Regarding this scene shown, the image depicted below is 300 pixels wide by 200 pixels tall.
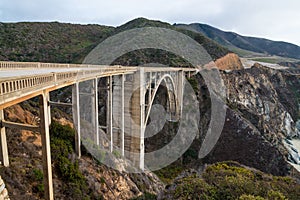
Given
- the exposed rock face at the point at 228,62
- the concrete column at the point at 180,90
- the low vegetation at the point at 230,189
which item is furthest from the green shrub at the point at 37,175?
the exposed rock face at the point at 228,62

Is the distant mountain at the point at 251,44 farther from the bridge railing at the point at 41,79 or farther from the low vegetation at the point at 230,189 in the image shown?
the low vegetation at the point at 230,189

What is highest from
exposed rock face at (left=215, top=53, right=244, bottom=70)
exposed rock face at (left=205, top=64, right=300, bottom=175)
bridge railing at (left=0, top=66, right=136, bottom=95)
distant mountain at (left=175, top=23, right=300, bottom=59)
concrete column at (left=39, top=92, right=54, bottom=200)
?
distant mountain at (left=175, top=23, right=300, bottom=59)

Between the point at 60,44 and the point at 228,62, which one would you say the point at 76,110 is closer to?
the point at 228,62

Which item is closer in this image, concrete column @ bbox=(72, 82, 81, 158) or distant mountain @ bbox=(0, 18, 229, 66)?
concrete column @ bbox=(72, 82, 81, 158)

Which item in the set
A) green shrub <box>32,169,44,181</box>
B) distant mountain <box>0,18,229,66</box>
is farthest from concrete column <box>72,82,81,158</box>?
distant mountain <box>0,18,229,66</box>

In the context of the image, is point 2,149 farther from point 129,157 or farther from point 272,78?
point 272,78

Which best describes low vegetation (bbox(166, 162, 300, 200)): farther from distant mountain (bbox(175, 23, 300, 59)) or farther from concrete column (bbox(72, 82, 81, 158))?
distant mountain (bbox(175, 23, 300, 59))

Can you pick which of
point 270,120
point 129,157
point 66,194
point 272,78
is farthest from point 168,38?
point 66,194
